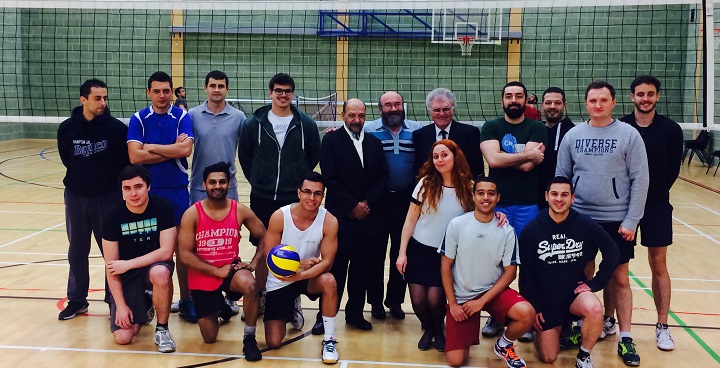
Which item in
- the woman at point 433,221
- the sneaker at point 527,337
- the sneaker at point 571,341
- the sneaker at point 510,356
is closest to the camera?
the sneaker at point 510,356

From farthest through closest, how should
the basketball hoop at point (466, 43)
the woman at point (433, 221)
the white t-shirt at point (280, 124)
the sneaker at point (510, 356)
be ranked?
the basketball hoop at point (466, 43)
the white t-shirt at point (280, 124)
the woman at point (433, 221)
the sneaker at point (510, 356)

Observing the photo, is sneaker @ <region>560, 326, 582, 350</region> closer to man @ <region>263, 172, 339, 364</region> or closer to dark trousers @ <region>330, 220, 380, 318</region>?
dark trousers @ <region>330, 220, 380, 318</region>

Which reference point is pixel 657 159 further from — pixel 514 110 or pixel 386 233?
pixel 386 233

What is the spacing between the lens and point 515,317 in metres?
4.78

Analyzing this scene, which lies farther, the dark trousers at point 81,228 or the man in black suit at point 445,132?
the dark trousers at point 81,228

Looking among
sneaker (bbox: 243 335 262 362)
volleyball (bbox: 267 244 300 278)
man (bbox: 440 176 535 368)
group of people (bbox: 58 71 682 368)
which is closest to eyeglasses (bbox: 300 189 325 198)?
group of people (bbox: 58 71 682 368)

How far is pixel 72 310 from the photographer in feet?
18.7

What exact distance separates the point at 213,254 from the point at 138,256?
1.74 feet

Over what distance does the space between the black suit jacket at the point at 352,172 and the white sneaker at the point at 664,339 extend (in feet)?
6.89

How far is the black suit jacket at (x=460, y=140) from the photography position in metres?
5.48

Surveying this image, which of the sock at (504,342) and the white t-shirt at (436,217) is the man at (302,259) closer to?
the white t-shirt at (436,217)

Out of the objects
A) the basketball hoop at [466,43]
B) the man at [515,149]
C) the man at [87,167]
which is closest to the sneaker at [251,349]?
the man at [87,167]

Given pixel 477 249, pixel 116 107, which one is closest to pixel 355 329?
pixel 477 249

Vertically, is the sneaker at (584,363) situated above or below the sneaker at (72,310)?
below
